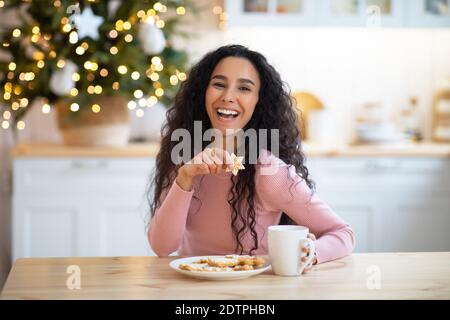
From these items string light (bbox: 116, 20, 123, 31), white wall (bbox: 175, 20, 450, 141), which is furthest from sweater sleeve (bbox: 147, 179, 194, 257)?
white wall (bbox: 175, 20, 450, 141)

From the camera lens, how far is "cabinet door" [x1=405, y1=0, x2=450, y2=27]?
12.2 ft

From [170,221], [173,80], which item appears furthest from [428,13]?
[170,221]

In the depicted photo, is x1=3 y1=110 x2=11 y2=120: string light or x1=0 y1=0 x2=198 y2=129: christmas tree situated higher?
x1=0 y1=0 x2=198 y2=129: christmas tree

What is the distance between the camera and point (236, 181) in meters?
1.88

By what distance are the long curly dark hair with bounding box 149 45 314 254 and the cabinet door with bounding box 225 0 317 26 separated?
1.67 meters

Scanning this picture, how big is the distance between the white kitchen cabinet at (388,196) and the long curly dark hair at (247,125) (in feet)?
4.74

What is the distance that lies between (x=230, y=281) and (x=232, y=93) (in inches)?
23.8

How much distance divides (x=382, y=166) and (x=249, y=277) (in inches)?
83.0

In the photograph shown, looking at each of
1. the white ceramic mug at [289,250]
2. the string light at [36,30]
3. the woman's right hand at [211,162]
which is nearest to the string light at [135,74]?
the string light at [36,30]

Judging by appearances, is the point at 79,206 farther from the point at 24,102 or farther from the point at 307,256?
the point at 307,256

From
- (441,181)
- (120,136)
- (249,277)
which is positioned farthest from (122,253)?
(249,277)

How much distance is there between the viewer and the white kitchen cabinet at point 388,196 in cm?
348

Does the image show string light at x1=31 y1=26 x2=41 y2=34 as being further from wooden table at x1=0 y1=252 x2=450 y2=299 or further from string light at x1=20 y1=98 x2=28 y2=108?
wooden table at x1=0 y1=252 x2=450 y2=299
